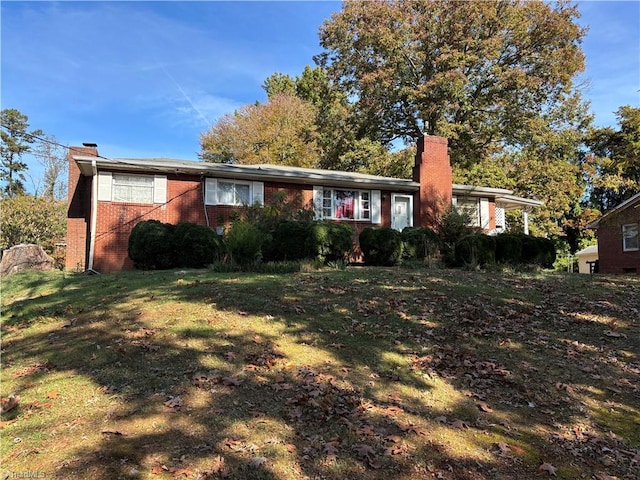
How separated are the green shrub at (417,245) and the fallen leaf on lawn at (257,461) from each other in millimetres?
12207

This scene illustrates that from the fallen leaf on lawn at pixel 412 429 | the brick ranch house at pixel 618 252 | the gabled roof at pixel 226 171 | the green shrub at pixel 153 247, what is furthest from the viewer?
the brick ranch house at pixel 618 252

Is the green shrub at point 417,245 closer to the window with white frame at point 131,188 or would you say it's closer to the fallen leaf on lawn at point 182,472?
the window with white frame at point 131,188

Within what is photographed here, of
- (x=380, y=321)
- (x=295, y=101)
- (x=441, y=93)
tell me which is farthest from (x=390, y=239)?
(x=295, y=101)

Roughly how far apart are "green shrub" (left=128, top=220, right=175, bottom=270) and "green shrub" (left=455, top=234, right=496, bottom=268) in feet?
27.7

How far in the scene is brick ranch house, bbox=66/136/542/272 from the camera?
48.2 feet

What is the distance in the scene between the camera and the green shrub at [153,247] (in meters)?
12.4

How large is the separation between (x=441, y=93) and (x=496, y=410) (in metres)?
23.5

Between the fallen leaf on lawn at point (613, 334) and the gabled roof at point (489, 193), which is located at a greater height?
the gabled roof at point (489, 193)

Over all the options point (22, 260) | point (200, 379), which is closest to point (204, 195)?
point (22, 260)

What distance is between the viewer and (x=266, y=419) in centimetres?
357

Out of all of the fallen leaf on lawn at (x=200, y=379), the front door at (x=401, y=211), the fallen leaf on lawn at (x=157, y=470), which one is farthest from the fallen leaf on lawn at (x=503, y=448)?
the front door at (x=401, y=211)

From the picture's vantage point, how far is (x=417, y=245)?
15.0 m

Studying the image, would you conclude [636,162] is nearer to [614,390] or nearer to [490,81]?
[614,390]

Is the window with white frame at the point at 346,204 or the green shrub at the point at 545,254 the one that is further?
the window with white frame at the point at 346,204
